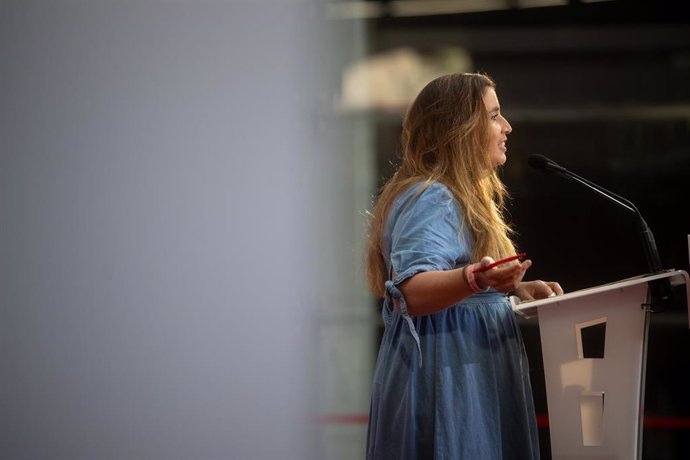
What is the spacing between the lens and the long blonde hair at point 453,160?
5.40ft

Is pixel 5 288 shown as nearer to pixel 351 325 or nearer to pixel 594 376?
pixel 351 325

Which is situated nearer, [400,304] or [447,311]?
[400,304]

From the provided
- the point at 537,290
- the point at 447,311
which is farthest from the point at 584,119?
the point at 447,311

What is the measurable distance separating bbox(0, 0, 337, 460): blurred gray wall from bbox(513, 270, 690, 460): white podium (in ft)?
4.63

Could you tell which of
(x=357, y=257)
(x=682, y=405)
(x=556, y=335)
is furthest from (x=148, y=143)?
(x=682, y=405)

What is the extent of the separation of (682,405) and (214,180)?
1751mm

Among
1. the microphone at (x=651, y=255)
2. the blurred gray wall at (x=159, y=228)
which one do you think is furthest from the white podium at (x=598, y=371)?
the blurred gray wall at (x=159, y=228)

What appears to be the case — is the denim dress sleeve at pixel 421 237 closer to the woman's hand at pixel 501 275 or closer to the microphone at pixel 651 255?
the woman's hand at pixel 501 275

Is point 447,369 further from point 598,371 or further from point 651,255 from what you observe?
point 651,255

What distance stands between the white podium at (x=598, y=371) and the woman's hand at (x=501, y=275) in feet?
0.59

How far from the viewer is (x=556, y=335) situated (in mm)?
1601

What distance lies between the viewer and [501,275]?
137 centimetres

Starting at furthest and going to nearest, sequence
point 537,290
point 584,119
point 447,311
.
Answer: point 584,119 → point 537,290 → point 447,311

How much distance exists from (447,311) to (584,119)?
166 cm
